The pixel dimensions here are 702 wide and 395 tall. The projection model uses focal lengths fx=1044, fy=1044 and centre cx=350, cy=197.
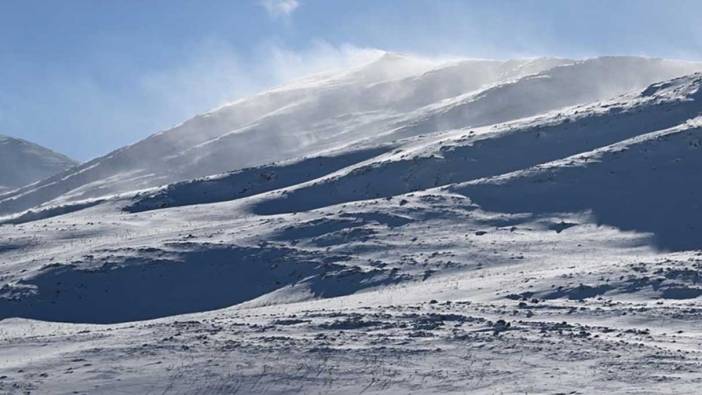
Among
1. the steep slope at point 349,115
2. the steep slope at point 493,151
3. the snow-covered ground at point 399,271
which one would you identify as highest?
the steep slope at point 349,115

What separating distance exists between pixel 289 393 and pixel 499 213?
37206mm

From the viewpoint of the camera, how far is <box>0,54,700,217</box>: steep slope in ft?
420

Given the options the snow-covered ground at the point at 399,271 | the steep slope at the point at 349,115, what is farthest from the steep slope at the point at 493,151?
the steep slope at the point at 349,115

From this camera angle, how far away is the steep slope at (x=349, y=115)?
420 ft

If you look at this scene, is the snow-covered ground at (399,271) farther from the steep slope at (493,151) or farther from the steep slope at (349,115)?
the steep slope at (349,115)

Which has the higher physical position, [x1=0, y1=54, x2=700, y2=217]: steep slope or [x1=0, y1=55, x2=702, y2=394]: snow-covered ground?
[x1=0, y1=54, x2=700, y2=217]: steep slope

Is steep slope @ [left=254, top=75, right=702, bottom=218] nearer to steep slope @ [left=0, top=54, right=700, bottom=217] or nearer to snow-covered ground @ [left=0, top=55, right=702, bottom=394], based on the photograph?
snow-covered ground @ [left=0, top=55, right=702, bottom=394]

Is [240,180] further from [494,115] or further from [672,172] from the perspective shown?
[494,115]

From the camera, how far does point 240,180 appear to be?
84.2 m

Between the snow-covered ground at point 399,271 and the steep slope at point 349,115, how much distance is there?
35496 millimetres

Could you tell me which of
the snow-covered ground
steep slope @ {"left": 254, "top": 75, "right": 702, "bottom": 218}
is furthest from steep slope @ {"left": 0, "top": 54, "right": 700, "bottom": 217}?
the snow-covered ground

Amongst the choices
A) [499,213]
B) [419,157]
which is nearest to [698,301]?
[499,213]

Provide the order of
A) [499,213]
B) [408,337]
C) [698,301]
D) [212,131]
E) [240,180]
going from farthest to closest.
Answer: [212,131], [240,180], [499,213], [698,301], [408,337]

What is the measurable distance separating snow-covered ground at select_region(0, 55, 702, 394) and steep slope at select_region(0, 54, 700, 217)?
1397 inches
